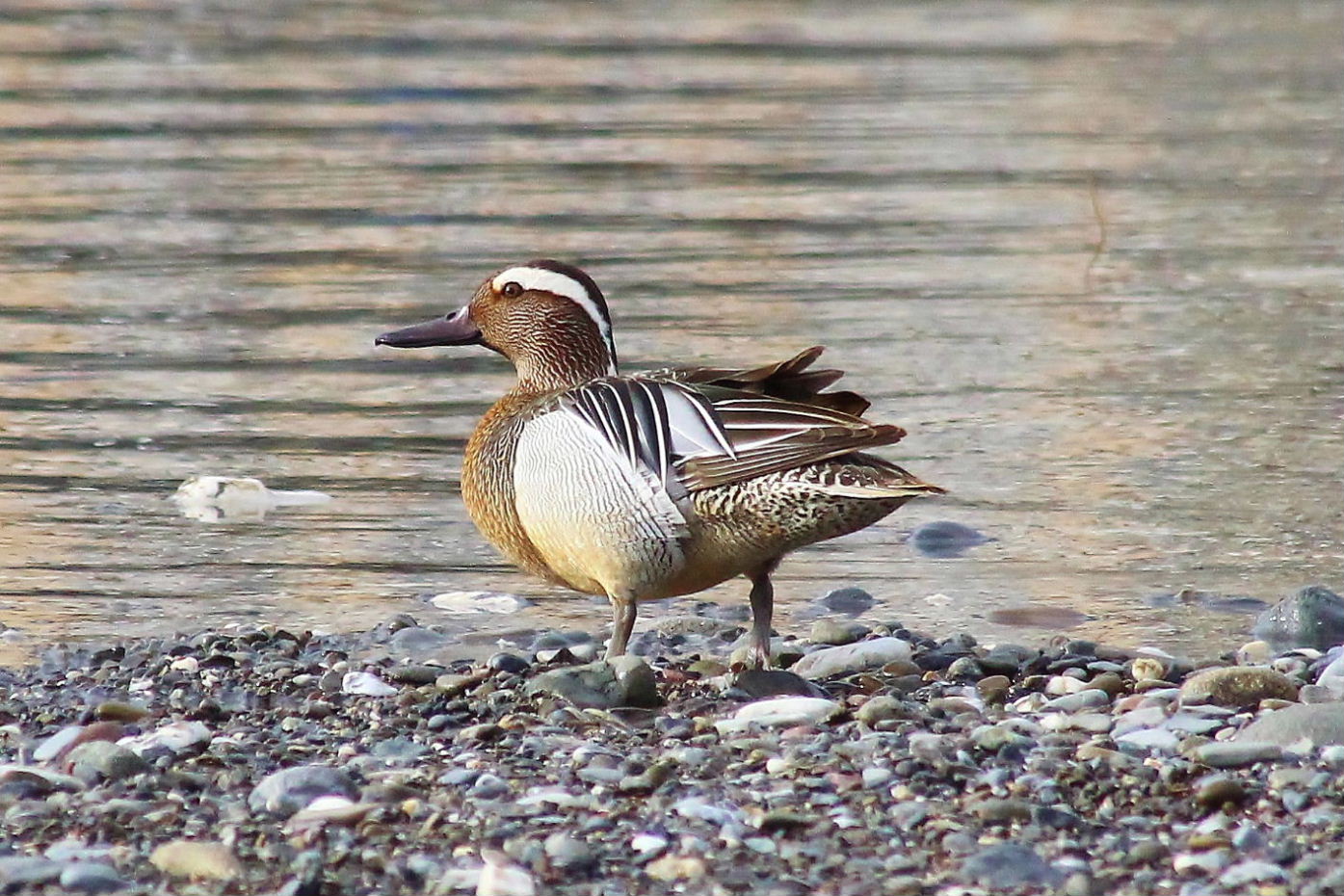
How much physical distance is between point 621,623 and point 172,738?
55.0 inches

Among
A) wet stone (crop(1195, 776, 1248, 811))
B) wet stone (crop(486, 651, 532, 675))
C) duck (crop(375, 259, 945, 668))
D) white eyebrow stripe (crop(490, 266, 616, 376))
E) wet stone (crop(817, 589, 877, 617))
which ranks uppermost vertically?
white eyebrow stripe (crop(490, 266, 616, 376))

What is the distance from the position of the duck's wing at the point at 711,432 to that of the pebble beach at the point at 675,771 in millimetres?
522

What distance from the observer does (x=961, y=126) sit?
734 inches

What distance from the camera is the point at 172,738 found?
5582 mm

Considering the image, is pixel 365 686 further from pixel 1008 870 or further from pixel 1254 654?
pixel 1254 654

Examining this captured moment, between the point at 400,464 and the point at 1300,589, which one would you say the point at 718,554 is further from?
the point at 400,464

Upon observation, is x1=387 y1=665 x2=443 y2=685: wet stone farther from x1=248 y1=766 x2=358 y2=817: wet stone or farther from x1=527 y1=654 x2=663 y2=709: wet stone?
x1=248 y1=766 x2=358 y2=817: wet stone

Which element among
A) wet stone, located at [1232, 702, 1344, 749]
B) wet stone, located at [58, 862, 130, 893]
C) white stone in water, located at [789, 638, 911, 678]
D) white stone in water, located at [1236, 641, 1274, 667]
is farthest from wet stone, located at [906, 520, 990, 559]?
wet stone, located at [58, 862, 130, 893]

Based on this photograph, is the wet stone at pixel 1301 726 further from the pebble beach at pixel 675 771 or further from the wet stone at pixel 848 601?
the wet stone at pixel 848 601

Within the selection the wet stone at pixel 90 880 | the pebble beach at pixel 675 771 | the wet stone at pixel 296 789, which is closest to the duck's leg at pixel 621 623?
the pebble beach at pixel 675 771

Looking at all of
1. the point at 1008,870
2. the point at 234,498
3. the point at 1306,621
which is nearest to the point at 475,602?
the point at 234,498

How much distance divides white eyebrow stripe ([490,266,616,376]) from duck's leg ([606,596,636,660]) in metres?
1.00

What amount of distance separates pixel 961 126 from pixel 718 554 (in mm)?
12775

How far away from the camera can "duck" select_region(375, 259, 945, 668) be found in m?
6.08
